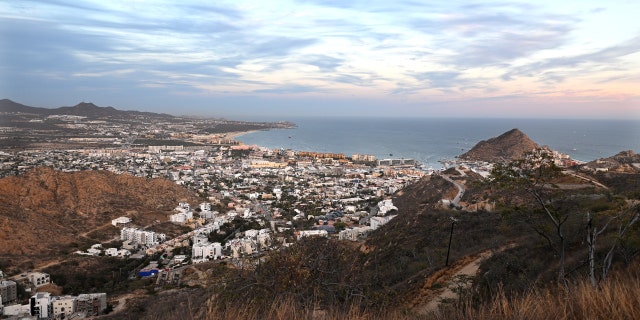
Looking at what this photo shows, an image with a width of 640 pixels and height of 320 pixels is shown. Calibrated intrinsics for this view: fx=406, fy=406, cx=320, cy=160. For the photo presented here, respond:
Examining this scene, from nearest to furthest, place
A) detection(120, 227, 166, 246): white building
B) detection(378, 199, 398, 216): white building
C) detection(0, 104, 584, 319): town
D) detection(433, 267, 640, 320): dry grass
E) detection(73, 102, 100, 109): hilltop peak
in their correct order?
detection(433, 267, 640, 320): dry grass, detection(0, 104, 584, 319): town, detection(120, 227, 166, 246): white building, detection(378, 199, 398, 216): white building, detection(73, 102, 100, 109): hilltop peak

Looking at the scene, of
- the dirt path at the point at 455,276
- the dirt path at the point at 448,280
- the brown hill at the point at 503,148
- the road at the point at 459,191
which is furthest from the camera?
the brown hill at the point at 503,148

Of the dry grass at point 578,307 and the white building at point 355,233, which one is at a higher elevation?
the dry grass at point 578,307

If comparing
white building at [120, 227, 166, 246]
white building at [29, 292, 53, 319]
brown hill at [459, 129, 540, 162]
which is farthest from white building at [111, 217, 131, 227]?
brown hill at [459, 129, 540, 162]

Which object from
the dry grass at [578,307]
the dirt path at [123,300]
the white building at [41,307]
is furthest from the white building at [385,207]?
the dry grass at [578,307]

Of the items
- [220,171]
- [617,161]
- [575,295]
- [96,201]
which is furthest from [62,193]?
[617,161]

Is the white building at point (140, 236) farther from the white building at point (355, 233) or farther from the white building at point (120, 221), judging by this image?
the white building at point (355, 233)

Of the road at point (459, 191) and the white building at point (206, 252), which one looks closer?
the white building at point (206, 252)

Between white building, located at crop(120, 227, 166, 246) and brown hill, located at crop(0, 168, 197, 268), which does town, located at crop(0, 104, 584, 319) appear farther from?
brown hill, located at crop(0, 168, 197, 268)
